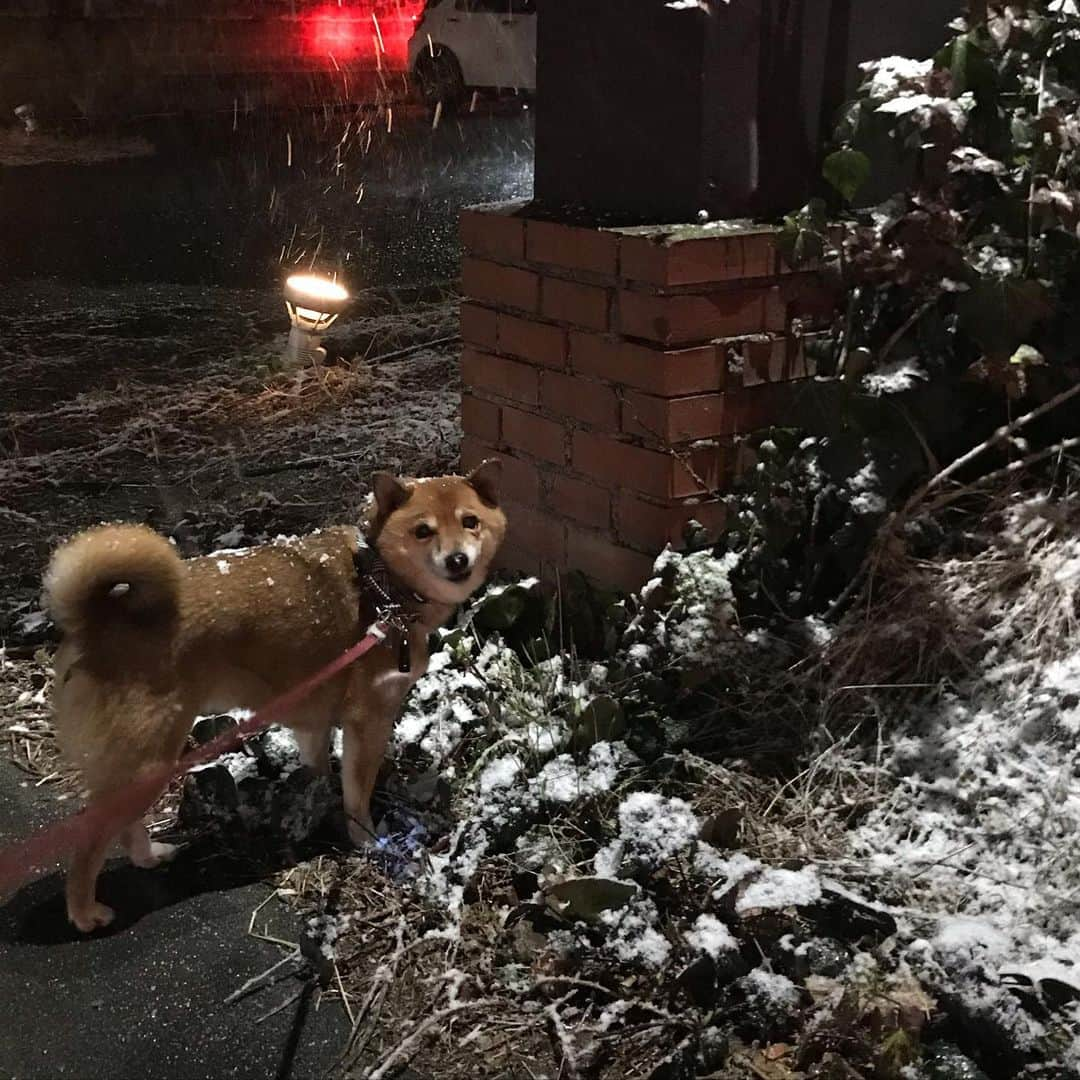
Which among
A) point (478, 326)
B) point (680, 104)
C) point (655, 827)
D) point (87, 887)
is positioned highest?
point (680, 104)

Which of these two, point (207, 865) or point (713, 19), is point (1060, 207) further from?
point (207, 865)

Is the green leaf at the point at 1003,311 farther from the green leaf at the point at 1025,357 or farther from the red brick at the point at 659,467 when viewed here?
the red brick at the point at 659,467

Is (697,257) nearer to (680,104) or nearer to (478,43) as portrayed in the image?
(680,104)

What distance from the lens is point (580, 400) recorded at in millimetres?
3557

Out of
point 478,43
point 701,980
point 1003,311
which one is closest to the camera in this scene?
point 701,980

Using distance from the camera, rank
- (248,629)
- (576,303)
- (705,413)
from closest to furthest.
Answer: (248,629) < (705,413) < (576,303)

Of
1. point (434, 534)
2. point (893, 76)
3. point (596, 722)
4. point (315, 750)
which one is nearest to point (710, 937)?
point (596, 722)

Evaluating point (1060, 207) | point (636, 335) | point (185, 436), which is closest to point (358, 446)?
point (185, 436)

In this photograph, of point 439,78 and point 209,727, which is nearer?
point 209,727

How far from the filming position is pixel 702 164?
337 cm

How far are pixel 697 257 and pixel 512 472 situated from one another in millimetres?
1020

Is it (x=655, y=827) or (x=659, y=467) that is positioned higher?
(x=659, y=467)

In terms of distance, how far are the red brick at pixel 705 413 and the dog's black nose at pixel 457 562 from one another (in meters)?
0.89

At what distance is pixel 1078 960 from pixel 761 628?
47.5 inches
